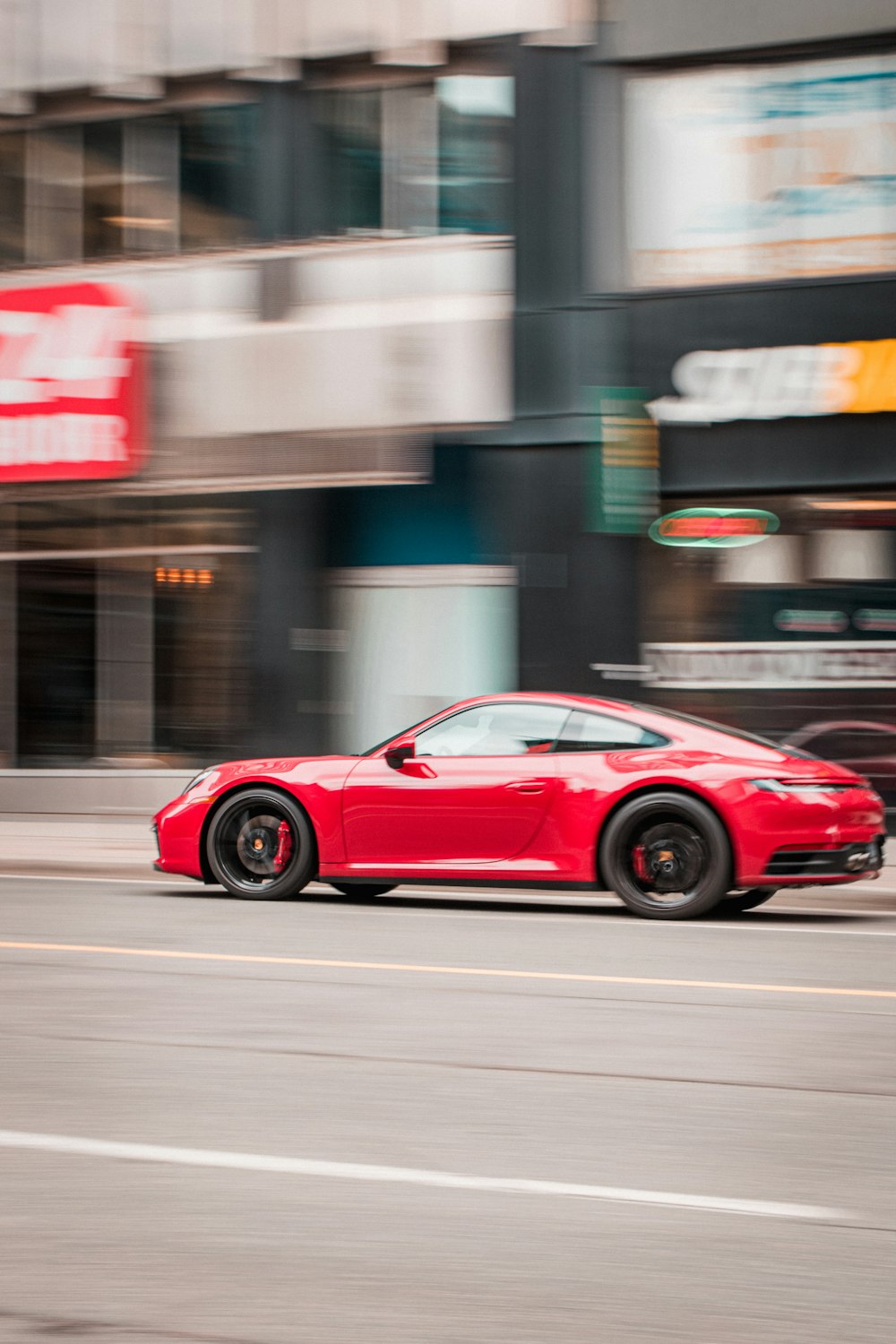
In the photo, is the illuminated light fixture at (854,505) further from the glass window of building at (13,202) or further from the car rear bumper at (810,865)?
the glass window of building at (13,202)

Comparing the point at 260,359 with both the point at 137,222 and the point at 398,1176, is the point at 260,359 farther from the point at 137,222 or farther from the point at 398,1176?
the point at 398,1176

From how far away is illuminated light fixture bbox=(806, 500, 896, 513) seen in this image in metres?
15.8

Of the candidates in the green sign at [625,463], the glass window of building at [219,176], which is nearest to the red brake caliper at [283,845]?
the green sign at [625,463]

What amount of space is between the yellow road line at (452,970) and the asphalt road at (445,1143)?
0.10ft

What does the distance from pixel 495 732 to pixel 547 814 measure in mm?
694

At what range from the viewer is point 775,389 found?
16031 millimetres

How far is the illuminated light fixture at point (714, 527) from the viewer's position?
53.5 feet

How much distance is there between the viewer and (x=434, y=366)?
1712 cm

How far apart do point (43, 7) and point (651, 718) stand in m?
12.4

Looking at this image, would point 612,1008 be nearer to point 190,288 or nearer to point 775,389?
point 775,389

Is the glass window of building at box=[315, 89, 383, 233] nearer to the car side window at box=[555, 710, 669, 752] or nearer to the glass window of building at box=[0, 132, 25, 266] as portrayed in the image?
the glass window of building at box=[0, 132, 25, 266]

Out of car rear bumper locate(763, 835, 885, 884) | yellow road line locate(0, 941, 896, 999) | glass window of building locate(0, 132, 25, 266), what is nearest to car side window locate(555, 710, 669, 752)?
car rear bumper locate(763, 835, 885, 884)

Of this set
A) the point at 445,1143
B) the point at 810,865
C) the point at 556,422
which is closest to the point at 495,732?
the point at 810,865

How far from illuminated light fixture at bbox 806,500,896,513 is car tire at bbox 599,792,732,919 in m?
6.90
